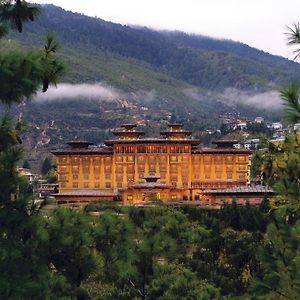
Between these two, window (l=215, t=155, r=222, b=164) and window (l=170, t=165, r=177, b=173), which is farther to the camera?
window (l=170, t=165, r=177, b=173)

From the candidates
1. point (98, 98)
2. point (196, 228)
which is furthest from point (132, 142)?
point (98, 98)

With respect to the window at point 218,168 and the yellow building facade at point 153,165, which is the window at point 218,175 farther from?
the window at point 218,168

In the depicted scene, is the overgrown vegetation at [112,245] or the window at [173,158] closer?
the overgrown vegetation at [112,245]

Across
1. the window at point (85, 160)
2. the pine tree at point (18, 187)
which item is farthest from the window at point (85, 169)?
the pine tree at point (18, 187)

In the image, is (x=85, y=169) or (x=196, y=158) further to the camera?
(x=196, y=158)

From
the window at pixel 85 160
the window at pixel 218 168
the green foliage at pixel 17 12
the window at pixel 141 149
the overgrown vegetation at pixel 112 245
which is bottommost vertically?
the overgrown vegetation at pixel 112 245

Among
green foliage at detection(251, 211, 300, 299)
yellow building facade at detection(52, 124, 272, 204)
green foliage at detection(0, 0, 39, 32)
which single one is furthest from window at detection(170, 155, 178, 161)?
green foliage at detection(0, 0, 39, 32)

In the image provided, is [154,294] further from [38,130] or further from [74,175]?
[38,130]

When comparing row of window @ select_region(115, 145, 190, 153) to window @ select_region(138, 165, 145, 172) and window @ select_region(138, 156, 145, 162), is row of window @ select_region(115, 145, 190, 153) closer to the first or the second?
window @ select_region(138, 156, 145, 162)

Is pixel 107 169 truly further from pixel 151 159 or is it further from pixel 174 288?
pixel 174 288

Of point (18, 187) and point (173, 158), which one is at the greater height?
point (173, 158)

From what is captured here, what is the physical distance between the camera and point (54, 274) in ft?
41.1

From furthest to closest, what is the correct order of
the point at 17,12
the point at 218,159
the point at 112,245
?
the point at 218,159 → the point at 112,245 → the point at 17,12

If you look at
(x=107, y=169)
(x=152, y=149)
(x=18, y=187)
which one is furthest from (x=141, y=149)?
(x=18, y=187)
